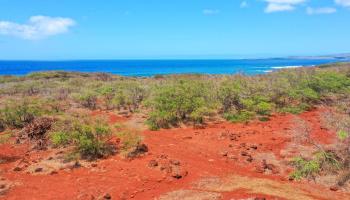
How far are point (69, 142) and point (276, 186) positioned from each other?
251 inches

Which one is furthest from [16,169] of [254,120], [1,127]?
[254,120]

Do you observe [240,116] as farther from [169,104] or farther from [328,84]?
[328,84]

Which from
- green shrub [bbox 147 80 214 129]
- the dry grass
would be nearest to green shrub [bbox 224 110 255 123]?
green shrub [bbox 147 80 214 129]

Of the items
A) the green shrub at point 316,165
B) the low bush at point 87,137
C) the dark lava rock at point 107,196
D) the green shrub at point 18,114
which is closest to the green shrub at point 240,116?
the green shrub at point 316,165

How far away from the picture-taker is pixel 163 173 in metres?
8.49

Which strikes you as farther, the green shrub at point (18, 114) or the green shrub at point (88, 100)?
the green shrub at point (88, 100)

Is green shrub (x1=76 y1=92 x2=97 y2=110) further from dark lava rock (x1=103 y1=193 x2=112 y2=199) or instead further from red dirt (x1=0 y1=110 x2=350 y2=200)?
dark lava rock (x1=103 y1=193 x2=112 y2=199)

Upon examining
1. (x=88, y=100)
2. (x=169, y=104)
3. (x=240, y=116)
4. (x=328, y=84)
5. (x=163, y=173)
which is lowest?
(x=163, y=173)

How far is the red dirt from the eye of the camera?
7566 millimetres

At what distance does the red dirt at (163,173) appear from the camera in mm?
7566

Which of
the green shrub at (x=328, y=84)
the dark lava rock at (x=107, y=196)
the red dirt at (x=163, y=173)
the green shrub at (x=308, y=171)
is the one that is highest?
the green shrub at (x=328, y=84)

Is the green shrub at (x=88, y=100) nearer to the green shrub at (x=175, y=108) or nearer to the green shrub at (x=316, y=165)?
the green shrub at (x=175, y=108)

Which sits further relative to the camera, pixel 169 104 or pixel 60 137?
pixel 169 104

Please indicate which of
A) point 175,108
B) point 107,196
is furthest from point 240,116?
point 107,196
